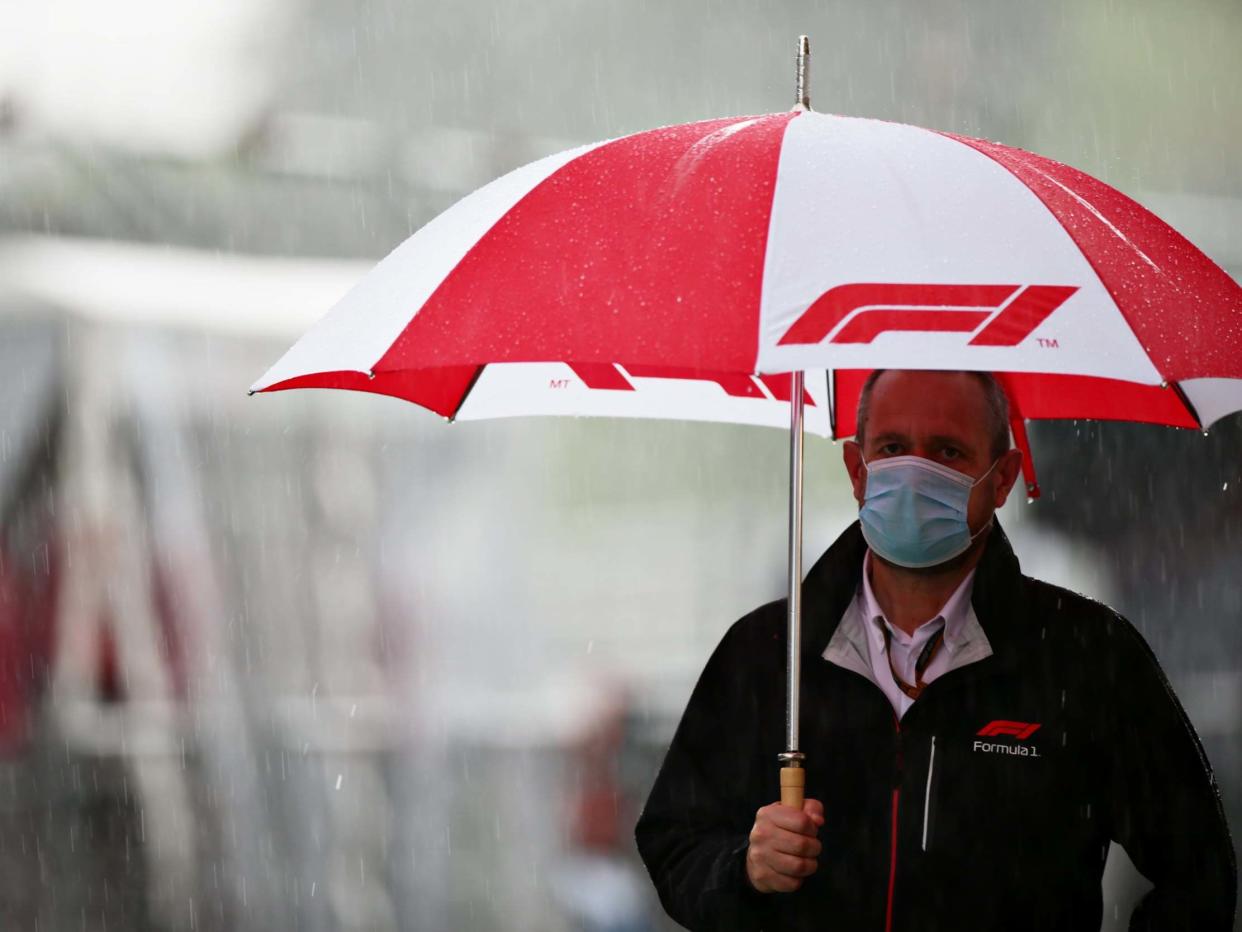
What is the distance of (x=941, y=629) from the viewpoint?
8.27 feet

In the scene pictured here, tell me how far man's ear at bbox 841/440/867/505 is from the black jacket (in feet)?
0.60

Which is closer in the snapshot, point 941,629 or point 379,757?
point 941,629

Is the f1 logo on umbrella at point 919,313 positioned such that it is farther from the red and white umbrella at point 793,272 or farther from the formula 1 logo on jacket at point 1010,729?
the formula 1 logo on jacket at point 1010,729

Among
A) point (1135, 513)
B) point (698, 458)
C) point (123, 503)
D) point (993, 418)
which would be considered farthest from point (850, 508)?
point (993, 418)

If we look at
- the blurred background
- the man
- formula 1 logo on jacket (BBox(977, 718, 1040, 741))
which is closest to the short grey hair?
the man

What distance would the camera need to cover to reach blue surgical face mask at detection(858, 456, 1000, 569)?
2.46 m

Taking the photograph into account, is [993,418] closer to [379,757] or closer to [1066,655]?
[1066,655]

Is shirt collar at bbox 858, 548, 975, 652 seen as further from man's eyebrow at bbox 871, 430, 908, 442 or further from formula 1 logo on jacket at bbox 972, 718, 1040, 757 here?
man's eyebrow at bbox 871, 430, 908, 442

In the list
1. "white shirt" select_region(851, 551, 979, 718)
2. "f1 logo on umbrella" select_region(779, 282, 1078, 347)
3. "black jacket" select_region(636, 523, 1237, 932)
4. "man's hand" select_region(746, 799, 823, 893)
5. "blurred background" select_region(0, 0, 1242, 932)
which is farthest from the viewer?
"blurred background" select_region(0, 0, 1242, 932)

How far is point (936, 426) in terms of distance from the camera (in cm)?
254

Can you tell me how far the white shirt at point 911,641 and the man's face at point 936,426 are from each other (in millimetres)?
127

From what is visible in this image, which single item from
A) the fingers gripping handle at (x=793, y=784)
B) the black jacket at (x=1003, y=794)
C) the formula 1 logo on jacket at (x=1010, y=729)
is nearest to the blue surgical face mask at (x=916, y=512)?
the black jacket at (x=1003, y=794)

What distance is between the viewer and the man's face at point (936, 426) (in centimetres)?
254

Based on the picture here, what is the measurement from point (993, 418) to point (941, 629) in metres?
0.35
